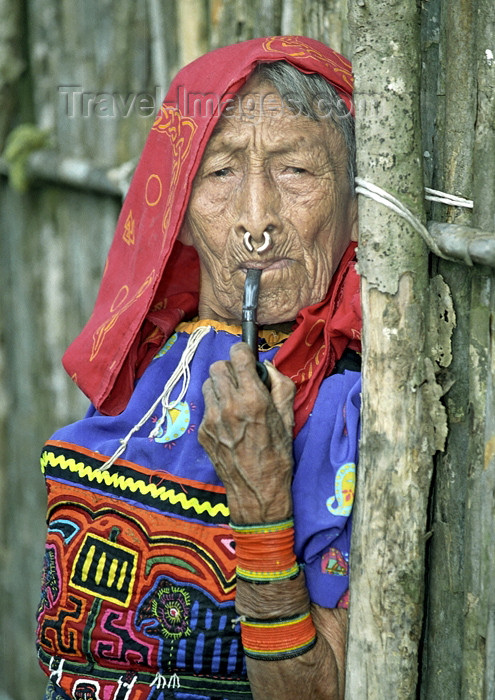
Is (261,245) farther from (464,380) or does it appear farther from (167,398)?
(464,380)

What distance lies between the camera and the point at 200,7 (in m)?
2.97

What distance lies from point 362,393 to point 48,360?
2.52m

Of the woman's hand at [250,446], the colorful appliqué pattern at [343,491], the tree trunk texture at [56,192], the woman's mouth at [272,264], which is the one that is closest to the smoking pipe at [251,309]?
the woman's mouth at [272,264]

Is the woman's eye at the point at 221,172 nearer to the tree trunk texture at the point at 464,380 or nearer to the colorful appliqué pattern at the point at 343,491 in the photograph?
the tree trunk texture at the point at 464,380

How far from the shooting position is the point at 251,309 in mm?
1893

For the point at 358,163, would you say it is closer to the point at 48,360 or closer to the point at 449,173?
the point at 449,173

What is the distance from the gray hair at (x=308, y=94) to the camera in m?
1.89

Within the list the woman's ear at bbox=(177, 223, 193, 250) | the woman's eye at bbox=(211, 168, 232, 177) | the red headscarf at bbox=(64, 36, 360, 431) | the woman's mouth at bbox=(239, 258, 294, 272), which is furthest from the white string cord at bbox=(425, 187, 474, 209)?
the woman's ear at bbox=(177, 223, 193, 250)

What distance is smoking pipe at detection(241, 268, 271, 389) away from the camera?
188 cm

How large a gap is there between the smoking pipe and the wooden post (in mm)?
298

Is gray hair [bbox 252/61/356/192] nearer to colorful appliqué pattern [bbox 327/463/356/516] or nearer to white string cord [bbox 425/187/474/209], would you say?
white string cord [bbox 425/187/474/209]

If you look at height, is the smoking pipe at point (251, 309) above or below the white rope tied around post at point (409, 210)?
below

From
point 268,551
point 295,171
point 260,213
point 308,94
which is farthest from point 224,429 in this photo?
point 308,94

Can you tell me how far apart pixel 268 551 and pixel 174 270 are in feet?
2.46
